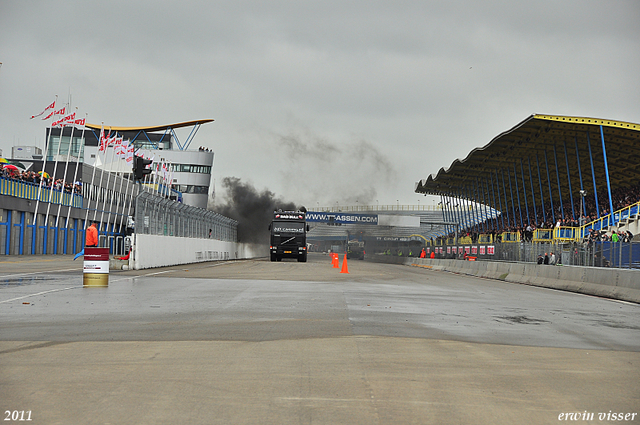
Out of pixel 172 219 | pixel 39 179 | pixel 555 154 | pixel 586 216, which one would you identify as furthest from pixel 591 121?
pixel 39 179

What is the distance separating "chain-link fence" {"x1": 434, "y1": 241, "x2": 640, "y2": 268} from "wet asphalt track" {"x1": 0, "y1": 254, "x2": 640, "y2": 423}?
25.2 feet

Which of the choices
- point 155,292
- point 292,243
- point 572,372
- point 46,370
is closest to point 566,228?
point 292,243

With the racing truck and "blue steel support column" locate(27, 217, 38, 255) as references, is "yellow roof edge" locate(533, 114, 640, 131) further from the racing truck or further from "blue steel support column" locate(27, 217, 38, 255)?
"blue steel support column" locate(27, 217, 38, 255)

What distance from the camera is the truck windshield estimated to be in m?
51.6

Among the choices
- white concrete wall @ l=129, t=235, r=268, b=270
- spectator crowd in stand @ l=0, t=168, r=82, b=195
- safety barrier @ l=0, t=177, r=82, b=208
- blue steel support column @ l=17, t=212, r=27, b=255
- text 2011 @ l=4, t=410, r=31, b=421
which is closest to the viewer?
text 2011 @ l=4, t=410, r=31, b=421

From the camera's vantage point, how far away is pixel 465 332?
9.74 metres

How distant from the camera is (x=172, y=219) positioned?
3541 centimetres

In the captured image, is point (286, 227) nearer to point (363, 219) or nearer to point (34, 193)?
point (34, 193)

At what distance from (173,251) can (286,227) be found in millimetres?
16828

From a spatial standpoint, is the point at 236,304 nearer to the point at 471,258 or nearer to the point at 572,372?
the point at 572,372

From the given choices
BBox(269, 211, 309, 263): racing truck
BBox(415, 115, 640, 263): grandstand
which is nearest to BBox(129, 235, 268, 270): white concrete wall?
BBox(269, 211, 309, 263): racing truck

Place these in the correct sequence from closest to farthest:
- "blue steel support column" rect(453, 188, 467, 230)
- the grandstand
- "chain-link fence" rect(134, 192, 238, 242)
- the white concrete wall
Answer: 1. the white concrete wall
2. "chain-link fence" rect(134, 192, 238, 242)
3. the grandstand
4. "blue steel support column" rect(453, 188, 467, 230)

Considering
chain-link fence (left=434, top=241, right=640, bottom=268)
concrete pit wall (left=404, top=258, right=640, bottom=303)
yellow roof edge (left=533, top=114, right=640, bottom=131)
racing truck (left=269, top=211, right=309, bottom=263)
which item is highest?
yellow roof edge (left=533, top=114, right=640, bottom=131)

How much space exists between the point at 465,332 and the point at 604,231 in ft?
102
